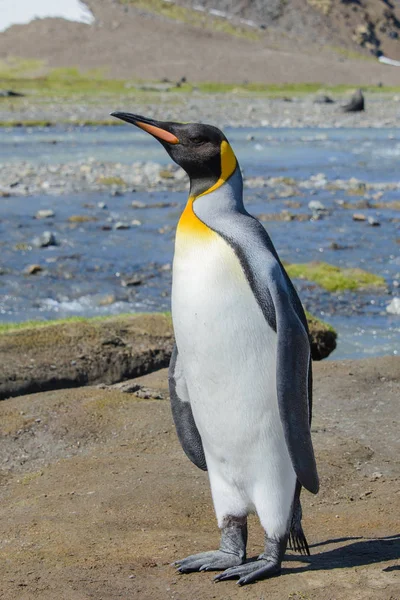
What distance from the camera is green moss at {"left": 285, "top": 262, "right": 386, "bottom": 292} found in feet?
41.7

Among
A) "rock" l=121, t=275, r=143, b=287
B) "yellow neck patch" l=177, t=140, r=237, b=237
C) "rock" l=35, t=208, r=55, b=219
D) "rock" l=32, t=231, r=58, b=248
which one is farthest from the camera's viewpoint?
"rock" l=35, t=208, r=55, b=219

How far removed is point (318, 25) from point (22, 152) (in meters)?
109

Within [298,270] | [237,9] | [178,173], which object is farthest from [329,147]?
[237,9]

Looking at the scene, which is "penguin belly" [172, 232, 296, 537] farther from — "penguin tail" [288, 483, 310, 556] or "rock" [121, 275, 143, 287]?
"rock" [121, 275, 143, 287]

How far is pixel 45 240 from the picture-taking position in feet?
50.8

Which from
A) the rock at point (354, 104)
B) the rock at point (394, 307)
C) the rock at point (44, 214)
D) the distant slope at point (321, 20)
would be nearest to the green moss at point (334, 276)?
the rock at point (394, 307)

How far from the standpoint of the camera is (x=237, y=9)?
5128 inches

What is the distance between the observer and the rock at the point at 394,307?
38.1 ft

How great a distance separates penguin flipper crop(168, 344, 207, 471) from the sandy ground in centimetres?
40

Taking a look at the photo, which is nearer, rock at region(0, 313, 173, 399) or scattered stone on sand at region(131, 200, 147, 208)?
rock at region(0, 313, 173, 399)

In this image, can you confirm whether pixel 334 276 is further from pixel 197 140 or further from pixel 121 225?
pixel 197 140

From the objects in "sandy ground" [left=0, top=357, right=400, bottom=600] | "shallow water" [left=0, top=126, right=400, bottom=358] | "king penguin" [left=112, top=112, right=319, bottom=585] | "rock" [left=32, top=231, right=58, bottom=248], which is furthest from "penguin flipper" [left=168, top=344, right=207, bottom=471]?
"rock" [left=32, top=231, right=58, bottom=248]

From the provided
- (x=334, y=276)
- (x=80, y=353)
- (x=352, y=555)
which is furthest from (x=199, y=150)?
(x=334, y=276)

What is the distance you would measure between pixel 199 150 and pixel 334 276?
355 inches
